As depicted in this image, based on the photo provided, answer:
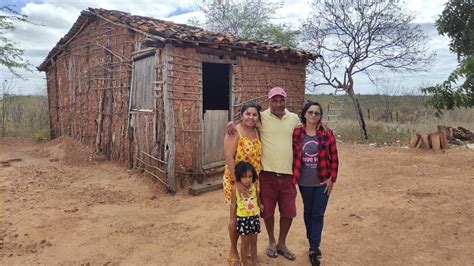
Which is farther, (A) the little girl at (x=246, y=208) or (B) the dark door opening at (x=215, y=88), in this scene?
(B) the dark door opening at (x=215, y=88)

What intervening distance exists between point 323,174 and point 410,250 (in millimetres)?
1571

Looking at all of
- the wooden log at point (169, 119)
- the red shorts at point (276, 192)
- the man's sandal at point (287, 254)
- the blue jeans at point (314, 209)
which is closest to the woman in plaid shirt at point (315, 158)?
the blue jeans at point (314, 209)

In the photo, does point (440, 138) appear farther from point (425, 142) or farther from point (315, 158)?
point (315, 158)

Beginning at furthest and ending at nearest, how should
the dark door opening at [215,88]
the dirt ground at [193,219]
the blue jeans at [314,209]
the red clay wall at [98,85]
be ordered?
the dark door opening at [215,88], the red clay wall at [98,85], the dirt ground at [193,219], the blue jeans at [314,209]

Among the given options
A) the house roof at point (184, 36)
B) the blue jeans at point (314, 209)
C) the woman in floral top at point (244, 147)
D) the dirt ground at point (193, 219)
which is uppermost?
the house roof at point (184, 36)

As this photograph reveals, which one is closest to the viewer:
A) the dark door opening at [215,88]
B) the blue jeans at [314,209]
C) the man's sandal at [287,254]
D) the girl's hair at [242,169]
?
the girl's hair at [242,169]

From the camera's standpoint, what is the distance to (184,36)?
20.1 ft

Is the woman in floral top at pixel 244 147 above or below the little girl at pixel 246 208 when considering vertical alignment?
above

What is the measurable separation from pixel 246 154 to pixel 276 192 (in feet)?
1.71

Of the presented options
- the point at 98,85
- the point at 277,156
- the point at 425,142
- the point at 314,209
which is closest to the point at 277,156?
the point at 277,156

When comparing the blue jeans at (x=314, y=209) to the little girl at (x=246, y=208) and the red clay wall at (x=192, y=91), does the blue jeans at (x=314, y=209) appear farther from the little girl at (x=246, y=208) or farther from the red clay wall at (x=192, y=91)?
the red clay wall at (x=192, y=91)

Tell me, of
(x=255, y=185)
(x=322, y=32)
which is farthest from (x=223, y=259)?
(x=322, y=32)

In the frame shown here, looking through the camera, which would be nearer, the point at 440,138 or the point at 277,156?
the point at 277,156

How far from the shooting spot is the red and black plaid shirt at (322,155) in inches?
132
